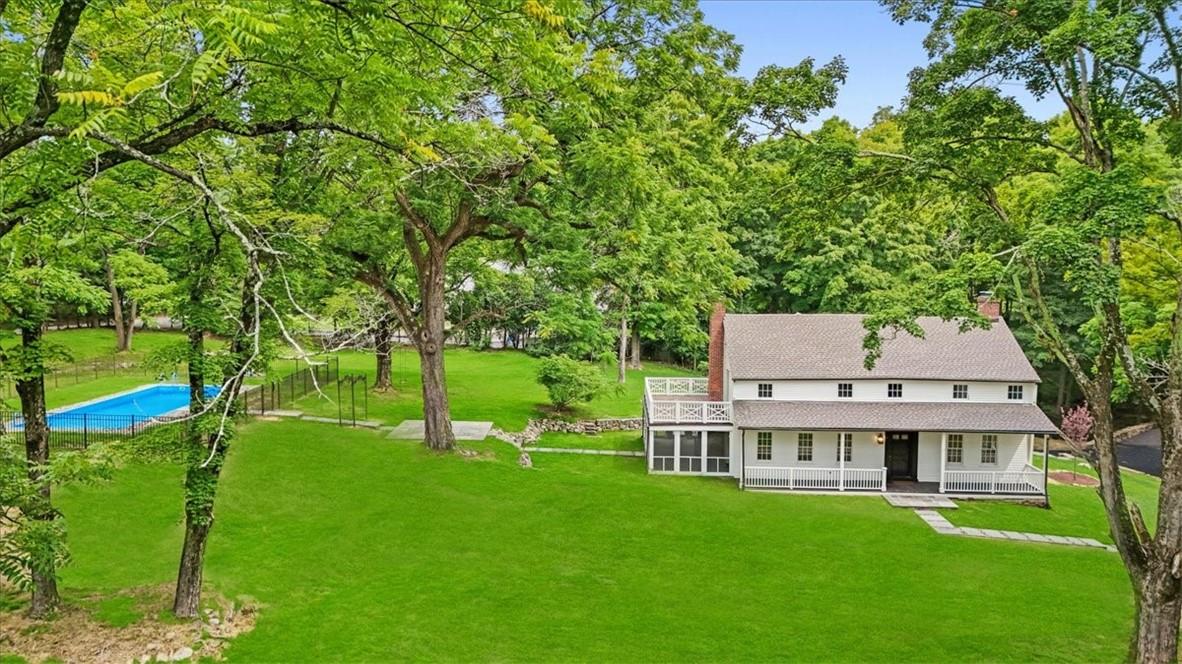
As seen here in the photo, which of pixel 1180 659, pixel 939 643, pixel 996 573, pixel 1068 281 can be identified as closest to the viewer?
pixel 1068 281

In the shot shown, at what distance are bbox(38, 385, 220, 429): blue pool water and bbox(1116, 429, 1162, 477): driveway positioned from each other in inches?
1291

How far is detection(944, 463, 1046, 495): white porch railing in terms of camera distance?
20.4 metres

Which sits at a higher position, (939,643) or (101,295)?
(101,295)

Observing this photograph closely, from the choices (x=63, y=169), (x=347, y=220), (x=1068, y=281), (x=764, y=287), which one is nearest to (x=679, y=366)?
(x=764, y=287)

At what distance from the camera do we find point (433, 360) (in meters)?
19.8

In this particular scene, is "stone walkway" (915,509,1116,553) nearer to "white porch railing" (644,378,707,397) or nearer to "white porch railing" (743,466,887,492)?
"white porch railing" (743,466,887,492)

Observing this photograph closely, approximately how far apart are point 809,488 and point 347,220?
14566 millimetres

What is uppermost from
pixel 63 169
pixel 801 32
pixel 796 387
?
pixel 801 32

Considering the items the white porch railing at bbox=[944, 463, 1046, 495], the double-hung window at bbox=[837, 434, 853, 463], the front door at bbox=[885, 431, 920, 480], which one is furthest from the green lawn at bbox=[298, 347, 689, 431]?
the white porch railing at bbox=[944, 463, 1046, 495]

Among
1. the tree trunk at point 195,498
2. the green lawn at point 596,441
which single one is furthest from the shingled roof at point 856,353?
the tree trunk at point 195,498

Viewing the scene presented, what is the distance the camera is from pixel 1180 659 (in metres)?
9.94

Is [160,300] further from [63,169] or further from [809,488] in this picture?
[809,488]

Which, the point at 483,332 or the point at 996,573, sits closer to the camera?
the point at 996,573

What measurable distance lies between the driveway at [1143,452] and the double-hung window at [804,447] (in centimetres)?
1424
